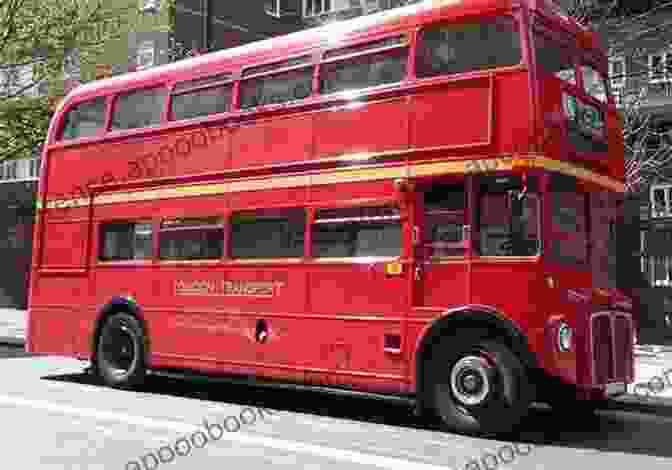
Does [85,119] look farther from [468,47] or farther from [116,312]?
[468,47]

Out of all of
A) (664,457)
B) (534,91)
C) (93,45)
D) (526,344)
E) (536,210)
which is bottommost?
(664,457)

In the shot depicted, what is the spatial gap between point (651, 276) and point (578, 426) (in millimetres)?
14535

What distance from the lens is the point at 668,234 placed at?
21.4 m

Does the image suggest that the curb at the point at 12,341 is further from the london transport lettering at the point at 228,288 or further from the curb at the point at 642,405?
the curb at the point at 642,405

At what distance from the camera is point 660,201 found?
88.3 feet

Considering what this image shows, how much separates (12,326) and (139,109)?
1404cm

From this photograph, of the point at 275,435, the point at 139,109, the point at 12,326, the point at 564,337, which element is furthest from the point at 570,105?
the point at 12,326

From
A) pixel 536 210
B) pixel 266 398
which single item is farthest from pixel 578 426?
pixel 266 398

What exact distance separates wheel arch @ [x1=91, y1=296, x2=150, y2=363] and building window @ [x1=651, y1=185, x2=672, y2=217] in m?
20.7

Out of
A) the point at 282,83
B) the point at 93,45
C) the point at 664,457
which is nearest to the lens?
the point at 664,457

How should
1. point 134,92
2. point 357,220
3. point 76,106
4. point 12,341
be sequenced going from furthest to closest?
point 12,341 → point 76,106 → point 134,92 → point 357,220

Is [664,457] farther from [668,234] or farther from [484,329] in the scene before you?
[668,234]

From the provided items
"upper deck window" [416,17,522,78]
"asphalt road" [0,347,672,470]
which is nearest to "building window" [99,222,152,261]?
"asphalt road" [0,347,672,470]

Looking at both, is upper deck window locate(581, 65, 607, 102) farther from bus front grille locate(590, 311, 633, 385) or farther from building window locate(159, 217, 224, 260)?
building window locate(159, 217, 224, 260)
